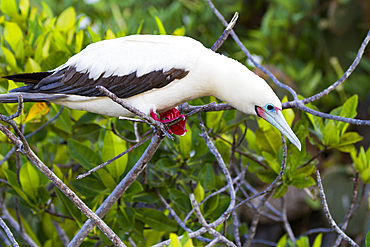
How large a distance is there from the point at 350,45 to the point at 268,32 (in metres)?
0.63

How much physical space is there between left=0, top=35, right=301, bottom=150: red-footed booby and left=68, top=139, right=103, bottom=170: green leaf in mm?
314

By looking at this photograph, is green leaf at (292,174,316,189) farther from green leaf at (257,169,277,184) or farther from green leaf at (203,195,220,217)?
green leaf at (203,195,220,217)

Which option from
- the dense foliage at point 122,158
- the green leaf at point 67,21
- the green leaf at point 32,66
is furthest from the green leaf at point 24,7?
the green leaf at point 32,66

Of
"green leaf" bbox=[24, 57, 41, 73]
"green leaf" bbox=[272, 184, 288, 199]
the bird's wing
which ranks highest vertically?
"green leaf" bbox=[24, 57, 41, 73]

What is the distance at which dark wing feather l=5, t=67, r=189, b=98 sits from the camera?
41.3 inches

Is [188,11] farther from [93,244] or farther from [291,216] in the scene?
[93,244]

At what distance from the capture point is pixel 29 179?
140 cm

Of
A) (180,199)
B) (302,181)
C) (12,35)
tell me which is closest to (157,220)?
(180,199)

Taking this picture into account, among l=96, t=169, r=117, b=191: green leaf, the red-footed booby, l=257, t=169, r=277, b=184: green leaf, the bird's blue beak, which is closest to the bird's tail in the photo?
the red-footed booby

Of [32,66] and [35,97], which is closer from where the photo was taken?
[35,97]

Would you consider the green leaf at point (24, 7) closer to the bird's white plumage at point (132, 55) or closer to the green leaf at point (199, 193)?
the bird's white plumage at point (132, 55)

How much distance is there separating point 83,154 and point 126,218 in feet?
0.73

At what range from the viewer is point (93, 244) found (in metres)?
1.51

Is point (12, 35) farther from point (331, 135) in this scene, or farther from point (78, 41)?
point (331, 135)
